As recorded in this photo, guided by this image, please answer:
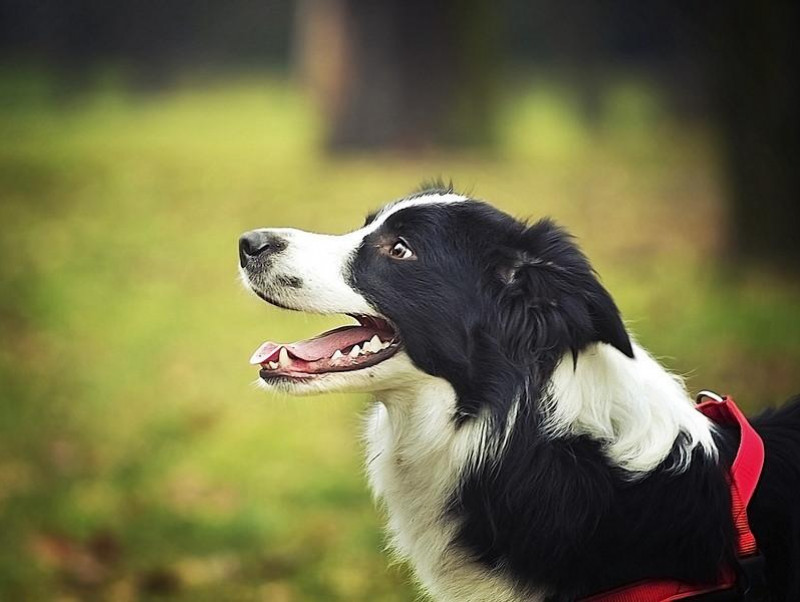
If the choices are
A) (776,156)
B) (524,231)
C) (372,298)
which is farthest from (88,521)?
(776,156)

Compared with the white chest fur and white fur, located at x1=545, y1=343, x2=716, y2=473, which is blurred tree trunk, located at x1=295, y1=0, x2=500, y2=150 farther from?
white fur, located at x1=545, y1=343, x2=716, y2=473

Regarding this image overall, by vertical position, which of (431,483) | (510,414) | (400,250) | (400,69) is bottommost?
(431,483)

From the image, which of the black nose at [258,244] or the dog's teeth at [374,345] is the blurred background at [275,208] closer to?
the dog's teeth at [374,345]

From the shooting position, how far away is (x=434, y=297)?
2.92 meters

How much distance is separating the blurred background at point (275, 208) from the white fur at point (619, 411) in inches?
35.0

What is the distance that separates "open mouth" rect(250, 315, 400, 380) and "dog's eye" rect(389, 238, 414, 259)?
193mm

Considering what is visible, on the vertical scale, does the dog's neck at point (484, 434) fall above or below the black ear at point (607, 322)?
below

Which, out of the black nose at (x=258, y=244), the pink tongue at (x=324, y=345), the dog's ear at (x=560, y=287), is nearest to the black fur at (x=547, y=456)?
the dog's ear at (x=560, y=287)

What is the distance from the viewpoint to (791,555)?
2717mm

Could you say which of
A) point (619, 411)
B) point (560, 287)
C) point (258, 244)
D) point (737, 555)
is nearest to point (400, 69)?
point (258, 244)

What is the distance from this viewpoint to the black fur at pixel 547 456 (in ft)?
8.68

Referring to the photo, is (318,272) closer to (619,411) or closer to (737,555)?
(619,411)

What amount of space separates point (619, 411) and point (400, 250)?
79cm

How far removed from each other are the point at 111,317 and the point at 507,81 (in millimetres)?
13786
